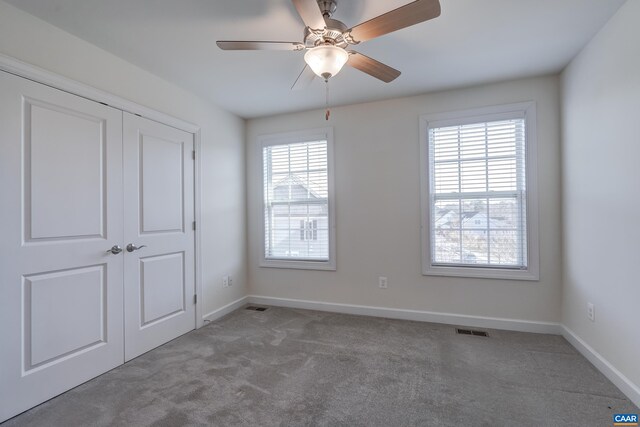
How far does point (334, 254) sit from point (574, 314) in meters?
2.38

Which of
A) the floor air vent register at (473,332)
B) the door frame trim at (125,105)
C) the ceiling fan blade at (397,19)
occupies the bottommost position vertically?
the floor air vent register at (473,332)

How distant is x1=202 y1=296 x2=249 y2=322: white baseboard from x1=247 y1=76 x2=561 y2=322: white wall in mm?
280

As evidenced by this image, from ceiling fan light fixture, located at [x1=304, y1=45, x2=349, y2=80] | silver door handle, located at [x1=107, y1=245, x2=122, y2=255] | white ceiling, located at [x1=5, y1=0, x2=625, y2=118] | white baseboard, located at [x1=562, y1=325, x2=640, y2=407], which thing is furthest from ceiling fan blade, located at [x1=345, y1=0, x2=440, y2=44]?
white baseboard, located at [x1=562, y1=325, x2=640, y2=407]

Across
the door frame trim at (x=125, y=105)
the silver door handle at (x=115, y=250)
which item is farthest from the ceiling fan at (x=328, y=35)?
the silver door handle at (x=115, y=250)

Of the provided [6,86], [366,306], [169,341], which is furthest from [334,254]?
[6,86]

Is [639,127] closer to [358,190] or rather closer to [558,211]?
[558,211]

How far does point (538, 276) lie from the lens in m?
2.94

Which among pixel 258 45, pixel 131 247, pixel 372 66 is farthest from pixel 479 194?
pixel 131 247

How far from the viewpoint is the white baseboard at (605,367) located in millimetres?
1895

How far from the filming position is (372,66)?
2.03 m

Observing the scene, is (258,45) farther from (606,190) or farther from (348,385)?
(606,190)

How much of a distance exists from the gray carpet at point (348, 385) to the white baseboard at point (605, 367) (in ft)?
0.14

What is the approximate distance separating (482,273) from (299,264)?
2.11 m

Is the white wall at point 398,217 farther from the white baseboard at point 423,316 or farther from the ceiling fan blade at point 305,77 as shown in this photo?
the ceiling fan blade at point 305,77
